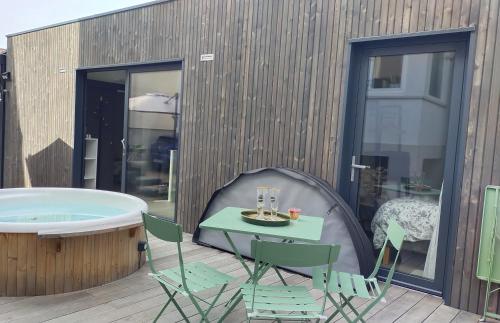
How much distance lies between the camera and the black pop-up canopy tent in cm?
339

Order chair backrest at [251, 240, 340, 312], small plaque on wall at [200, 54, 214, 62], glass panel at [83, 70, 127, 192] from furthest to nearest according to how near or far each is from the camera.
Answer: glass panel at [83, 70, 127, 192], small plaque on wall at [200, 54, 214, 62], chair backrest at [251, 240, 340, 312]

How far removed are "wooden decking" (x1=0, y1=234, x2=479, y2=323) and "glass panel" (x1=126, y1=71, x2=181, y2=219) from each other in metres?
2.05

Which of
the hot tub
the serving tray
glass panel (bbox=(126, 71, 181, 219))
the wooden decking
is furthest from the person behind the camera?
glass panel (bbox=(126, 71, 181, 219))

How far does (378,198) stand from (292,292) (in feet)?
5.95

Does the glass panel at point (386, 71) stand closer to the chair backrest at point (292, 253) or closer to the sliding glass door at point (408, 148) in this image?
the sliding glass door at point (408, 148)

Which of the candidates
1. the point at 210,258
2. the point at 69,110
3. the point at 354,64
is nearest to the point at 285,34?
the point at 354,64

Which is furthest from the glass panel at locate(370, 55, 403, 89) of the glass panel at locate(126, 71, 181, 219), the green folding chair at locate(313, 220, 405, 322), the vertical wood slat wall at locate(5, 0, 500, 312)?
the glass panel at locate(126, 71, 181, 219)

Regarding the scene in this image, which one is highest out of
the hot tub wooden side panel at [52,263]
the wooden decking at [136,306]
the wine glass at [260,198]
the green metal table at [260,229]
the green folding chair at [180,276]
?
the wine glass at [260,198]

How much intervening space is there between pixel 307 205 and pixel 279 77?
138 centimetres

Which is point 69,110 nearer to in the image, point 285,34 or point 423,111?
point 285,34

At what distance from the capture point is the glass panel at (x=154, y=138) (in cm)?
535

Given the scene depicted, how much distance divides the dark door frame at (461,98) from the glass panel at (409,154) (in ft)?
0.36

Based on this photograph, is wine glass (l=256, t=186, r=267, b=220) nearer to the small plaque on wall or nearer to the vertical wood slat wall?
the vertical wood slat wall

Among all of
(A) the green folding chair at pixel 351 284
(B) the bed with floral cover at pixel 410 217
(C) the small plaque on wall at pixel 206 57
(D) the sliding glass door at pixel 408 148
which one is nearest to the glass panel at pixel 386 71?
(D) the sliding glass door at pixel 408 148
